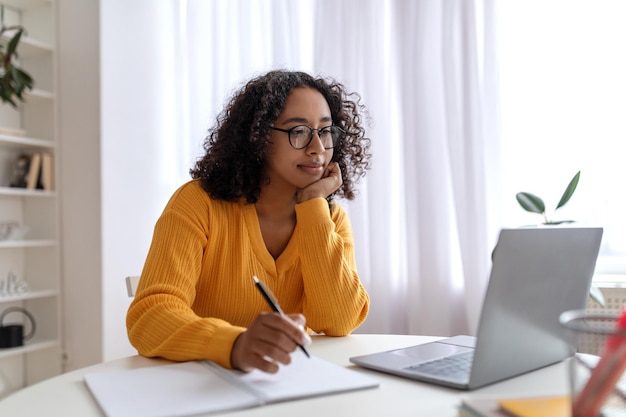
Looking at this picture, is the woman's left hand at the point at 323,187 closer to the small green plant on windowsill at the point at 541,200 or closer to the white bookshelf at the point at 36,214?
the small green plant on windowsill at the point at 541,200

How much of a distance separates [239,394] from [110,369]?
34 centimetres

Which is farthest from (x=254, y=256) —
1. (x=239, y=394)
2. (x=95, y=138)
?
(x=95, y=138)

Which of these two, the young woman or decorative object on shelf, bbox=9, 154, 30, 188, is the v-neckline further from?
decorative object on shelf, bbox=9, 154, 30, 188

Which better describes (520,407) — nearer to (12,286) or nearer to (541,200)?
(541,200)

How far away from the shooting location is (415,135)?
8.83 feet

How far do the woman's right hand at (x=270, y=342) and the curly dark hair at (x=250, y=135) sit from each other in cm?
64

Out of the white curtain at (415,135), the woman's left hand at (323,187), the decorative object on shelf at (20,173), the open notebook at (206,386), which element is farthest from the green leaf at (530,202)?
the decorative object on shelf at (20,173)

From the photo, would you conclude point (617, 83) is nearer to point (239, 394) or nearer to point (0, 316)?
point (239, 394)

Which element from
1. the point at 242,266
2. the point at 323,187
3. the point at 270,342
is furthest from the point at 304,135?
the point at 270,342

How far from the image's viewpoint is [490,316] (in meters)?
0.85

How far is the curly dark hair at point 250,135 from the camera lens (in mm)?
1632

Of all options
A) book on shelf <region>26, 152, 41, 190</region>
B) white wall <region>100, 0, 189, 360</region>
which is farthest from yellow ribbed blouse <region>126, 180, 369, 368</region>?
book on shelf <region>26, 152, 41, 190</region>

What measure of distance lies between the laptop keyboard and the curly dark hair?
0.72 m

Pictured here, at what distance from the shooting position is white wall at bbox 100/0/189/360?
9.71ft
